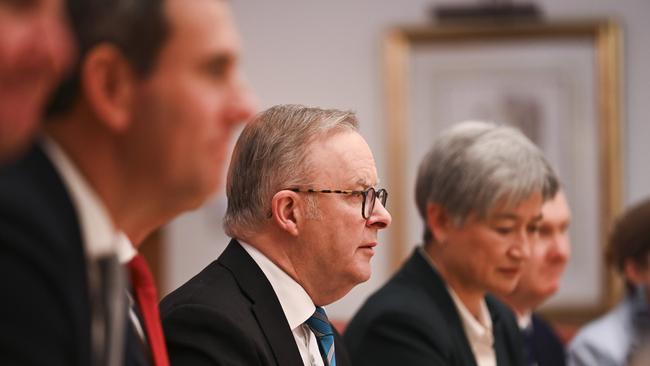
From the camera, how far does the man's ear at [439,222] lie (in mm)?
3047

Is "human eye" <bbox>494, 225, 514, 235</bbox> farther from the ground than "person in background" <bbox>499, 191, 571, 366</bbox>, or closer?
farther from the ground

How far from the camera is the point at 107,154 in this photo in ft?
3.85

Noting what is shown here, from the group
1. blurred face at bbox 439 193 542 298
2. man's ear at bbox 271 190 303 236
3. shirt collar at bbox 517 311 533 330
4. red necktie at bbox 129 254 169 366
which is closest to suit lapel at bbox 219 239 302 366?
man's ear at bbox 271 190 303 236

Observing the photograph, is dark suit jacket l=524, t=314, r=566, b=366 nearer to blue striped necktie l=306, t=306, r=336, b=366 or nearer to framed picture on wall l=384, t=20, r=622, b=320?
blue striped necktie l=306, t=306, r=336, b=366

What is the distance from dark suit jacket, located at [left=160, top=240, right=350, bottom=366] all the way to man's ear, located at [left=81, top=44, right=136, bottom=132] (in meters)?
0.95

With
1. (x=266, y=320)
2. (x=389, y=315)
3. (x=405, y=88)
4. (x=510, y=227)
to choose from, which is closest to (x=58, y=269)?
(x=266, y=320)

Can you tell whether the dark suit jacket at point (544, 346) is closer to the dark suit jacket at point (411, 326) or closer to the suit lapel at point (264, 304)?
the dark suit jacket at point (411, 326)

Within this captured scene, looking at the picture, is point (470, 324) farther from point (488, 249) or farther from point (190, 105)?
point (190, 105)

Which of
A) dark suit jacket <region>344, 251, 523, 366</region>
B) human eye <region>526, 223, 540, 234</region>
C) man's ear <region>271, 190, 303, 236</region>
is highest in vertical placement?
man's ear <region>271, 190, 303, 236</region>

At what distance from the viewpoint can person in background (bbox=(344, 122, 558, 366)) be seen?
2.95 meters

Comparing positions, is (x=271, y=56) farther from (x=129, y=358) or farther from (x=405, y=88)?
(x=129, y=358)

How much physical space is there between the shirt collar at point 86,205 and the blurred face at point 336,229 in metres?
1.21

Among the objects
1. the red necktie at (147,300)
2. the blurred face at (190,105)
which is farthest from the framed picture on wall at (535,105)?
the blurred face at (190,105)

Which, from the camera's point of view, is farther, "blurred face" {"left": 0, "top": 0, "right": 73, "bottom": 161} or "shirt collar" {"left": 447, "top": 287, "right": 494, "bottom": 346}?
"shirt collar" {"left": 447, "top": 287, "right": 494, "bottom": 346}
